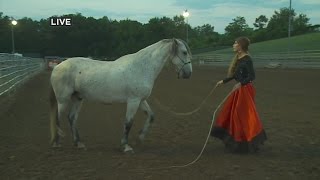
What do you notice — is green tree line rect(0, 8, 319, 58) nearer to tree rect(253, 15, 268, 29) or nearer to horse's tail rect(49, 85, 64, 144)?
tree rect(253, 15, 268, 29)

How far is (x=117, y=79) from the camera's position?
736 cm

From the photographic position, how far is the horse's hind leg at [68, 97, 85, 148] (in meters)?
7.68

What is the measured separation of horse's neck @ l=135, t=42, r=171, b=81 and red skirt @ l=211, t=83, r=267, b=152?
1.27 m

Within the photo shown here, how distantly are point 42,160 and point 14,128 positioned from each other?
3.46 metres

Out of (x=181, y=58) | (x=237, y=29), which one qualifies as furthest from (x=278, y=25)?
(x=181, y=58)

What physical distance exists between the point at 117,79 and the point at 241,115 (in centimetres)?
202

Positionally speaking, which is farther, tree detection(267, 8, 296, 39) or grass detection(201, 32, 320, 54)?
tree detection(267, 8, 296, 39)

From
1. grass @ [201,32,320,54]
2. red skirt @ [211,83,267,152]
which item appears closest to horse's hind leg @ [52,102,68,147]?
red skirt @ [211,83,267,152]

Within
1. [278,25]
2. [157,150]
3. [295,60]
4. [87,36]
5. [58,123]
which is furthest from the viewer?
[278,25]

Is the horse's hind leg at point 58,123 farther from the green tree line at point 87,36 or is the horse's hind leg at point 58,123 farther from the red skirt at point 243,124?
the green tree line at point 87,36

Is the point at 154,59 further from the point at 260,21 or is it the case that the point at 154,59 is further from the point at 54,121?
the point at 260,21

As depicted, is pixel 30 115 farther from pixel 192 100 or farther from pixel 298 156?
pixel 298 156

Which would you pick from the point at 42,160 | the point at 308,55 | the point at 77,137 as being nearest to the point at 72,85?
the point at 77,137

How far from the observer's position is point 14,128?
9.88 metres
